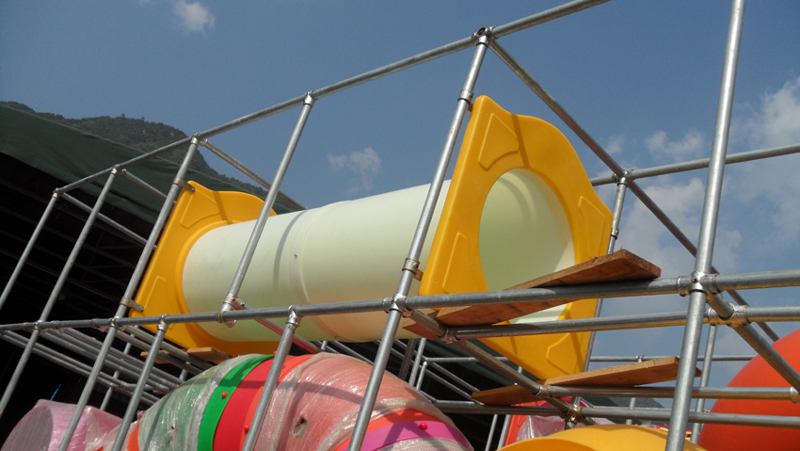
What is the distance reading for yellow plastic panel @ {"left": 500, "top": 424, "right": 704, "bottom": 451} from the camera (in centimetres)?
221

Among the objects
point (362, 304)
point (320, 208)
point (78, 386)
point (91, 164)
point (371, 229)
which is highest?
point (91, 164)

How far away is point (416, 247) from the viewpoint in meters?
2.54

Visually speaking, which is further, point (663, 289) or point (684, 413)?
point (663, 289)

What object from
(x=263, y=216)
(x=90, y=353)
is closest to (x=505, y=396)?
(x=263, y=216)

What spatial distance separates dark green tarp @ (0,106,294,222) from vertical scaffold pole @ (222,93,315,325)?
4.26 m

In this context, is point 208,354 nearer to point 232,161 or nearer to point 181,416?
point 181,416

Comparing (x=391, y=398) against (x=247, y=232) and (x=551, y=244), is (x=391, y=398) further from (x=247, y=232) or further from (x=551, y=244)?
(x=247, y=232)

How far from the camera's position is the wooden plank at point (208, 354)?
4633 millimetres

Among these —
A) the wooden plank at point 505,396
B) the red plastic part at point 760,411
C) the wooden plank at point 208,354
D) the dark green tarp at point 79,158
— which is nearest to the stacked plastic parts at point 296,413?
the wooden plank at point 505,396

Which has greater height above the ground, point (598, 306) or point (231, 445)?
point (598, 306)

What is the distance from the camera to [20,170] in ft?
28.5

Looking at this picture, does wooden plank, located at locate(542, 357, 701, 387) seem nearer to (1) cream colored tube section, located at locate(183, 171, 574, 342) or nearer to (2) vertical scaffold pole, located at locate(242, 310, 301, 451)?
(1) cream colored tube section, located at locate(183, 171, 574, 342)

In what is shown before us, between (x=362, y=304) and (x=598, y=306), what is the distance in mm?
1990

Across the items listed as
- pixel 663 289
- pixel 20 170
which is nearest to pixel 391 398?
pixel 663 289
